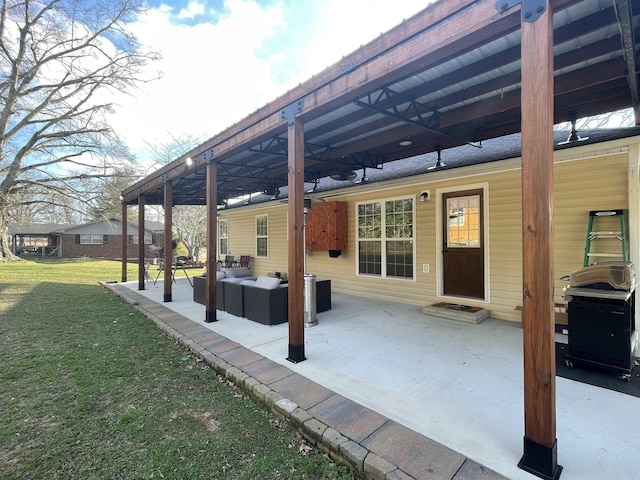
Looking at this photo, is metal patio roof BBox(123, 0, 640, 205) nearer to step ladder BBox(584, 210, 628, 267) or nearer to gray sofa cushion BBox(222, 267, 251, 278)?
step ladder BBox(584, 210, 628, 267)

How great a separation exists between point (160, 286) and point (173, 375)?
6.85 meters

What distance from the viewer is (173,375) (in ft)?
10.6

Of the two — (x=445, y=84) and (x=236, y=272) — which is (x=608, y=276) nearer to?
(x=445, y=84)

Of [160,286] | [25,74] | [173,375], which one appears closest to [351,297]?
[173,375]

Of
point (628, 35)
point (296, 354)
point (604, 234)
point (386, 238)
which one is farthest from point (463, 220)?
point (296, 354)

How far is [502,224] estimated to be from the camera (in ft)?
16.8

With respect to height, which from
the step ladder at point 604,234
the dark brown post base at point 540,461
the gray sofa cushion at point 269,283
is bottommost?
the dark brown post base at point 540,461

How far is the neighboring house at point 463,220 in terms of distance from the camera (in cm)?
417

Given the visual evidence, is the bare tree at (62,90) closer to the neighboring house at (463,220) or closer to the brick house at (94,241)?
the brick house at (94,241)

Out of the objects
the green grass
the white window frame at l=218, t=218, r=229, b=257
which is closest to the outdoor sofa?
the green grass

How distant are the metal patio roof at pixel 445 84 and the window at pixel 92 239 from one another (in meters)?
28.9

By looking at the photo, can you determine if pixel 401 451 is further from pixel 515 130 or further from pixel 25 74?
pixel 25 74

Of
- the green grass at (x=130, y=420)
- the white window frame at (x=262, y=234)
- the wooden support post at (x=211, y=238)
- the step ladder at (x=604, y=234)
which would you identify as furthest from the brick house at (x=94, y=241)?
the step ladder at (x=604, y=234)

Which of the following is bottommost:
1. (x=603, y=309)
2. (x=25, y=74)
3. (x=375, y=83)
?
(x=603, y=309)
